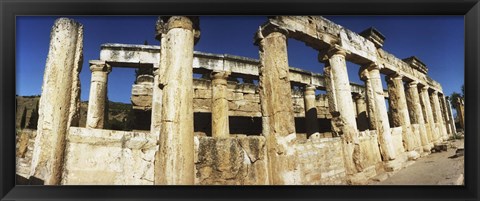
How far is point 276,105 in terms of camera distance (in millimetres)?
5941

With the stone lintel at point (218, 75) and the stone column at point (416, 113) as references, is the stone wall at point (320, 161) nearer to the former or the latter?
the stone lintel at point (218, 75)

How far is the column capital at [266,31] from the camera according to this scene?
6.33m

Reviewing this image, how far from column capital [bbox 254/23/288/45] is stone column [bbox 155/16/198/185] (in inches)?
75.9

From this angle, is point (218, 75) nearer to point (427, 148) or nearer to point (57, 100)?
point (57, 100)

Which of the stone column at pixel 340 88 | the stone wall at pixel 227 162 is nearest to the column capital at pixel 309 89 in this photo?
the stone column at pixel 340 88

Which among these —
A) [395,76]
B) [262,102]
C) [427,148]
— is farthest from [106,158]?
[427,148]

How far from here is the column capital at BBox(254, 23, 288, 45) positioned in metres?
6.33

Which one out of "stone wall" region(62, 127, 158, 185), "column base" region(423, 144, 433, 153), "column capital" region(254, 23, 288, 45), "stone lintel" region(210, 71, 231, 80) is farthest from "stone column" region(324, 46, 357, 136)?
"column base" region(423, 144, 433, 153)

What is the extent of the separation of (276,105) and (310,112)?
671cm

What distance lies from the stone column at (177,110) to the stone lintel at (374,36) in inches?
272

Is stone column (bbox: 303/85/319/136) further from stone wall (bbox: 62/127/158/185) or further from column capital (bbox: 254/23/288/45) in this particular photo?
stone wall (bbox: 62/127/158/185)
